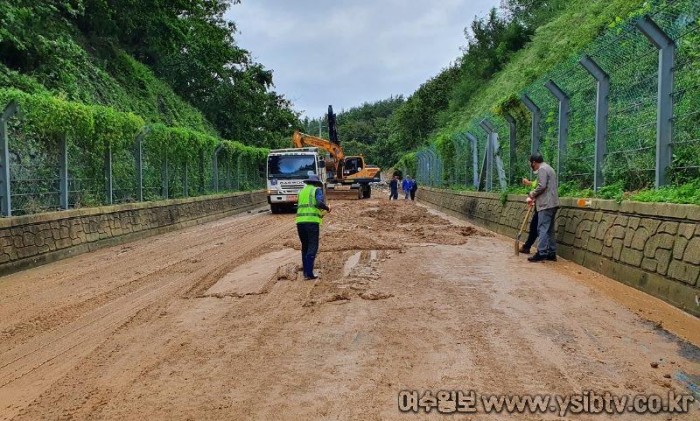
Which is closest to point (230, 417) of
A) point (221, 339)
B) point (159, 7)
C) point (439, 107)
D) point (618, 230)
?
point (221, 339)

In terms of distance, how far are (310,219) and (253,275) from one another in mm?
1179

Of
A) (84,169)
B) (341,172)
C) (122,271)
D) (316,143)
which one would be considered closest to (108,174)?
(84,169)

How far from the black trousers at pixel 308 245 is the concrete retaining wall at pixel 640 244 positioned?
410 centimetres

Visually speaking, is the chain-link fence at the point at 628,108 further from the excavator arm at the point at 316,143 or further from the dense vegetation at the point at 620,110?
the excavator arm at the point at 316,143

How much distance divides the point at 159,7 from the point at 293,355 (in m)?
24.7

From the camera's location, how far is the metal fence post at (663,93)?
739 cm

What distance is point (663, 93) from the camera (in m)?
7.48

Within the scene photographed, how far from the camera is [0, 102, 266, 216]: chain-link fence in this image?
1101cm

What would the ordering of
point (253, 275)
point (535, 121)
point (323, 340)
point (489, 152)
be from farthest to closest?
point (489, 152) → point (535, 121) → point (253, 275) → point (323, 340)

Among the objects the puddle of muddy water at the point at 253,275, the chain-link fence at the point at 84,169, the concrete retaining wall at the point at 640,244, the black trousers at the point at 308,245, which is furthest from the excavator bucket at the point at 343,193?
the black trousers at the point at 308,245

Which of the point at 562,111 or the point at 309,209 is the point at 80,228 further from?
the point at 562,111

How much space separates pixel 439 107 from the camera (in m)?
65.4

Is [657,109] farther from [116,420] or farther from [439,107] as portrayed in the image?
[439,107]

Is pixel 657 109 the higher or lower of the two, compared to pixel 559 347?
higher
